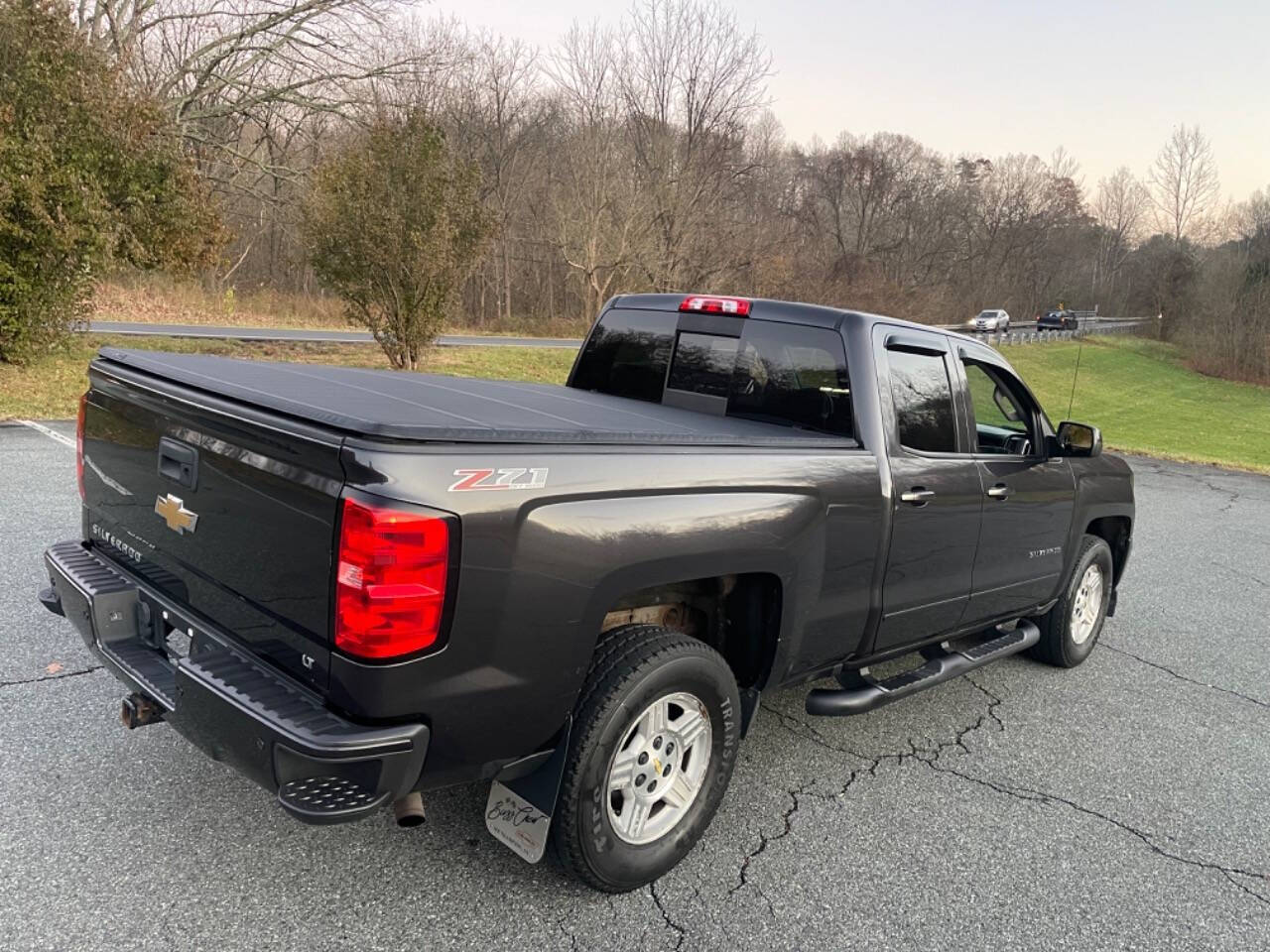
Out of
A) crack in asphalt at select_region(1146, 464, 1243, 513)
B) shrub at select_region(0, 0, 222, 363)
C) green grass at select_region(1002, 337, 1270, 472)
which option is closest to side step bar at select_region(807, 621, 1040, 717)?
crack in asphalt at select_region(1146, 464, 1243, 513)

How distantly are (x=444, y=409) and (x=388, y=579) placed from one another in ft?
2.62

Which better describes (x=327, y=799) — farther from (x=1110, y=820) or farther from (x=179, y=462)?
(x=1110, y=820)

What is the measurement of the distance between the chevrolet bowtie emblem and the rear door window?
268cm

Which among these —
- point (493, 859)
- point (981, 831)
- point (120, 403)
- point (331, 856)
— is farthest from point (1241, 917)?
point (120, 403)

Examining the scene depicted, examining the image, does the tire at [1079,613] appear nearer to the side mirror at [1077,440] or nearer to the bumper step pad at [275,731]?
the side mirror at [1077,440]

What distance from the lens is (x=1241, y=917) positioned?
114 inches

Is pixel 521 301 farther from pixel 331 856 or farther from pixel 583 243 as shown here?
pixel 331 856

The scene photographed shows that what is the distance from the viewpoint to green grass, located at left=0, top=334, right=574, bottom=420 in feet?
38.3

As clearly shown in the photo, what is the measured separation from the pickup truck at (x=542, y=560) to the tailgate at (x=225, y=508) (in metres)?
0.01

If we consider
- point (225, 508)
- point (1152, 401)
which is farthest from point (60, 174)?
point (1152, 401)

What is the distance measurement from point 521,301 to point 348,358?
80.4 ft

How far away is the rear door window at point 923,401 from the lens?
3676mm

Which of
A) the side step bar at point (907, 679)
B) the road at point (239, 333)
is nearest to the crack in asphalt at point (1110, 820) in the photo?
the side step bar at point (907, 679)

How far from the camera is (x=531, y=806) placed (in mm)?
2561
